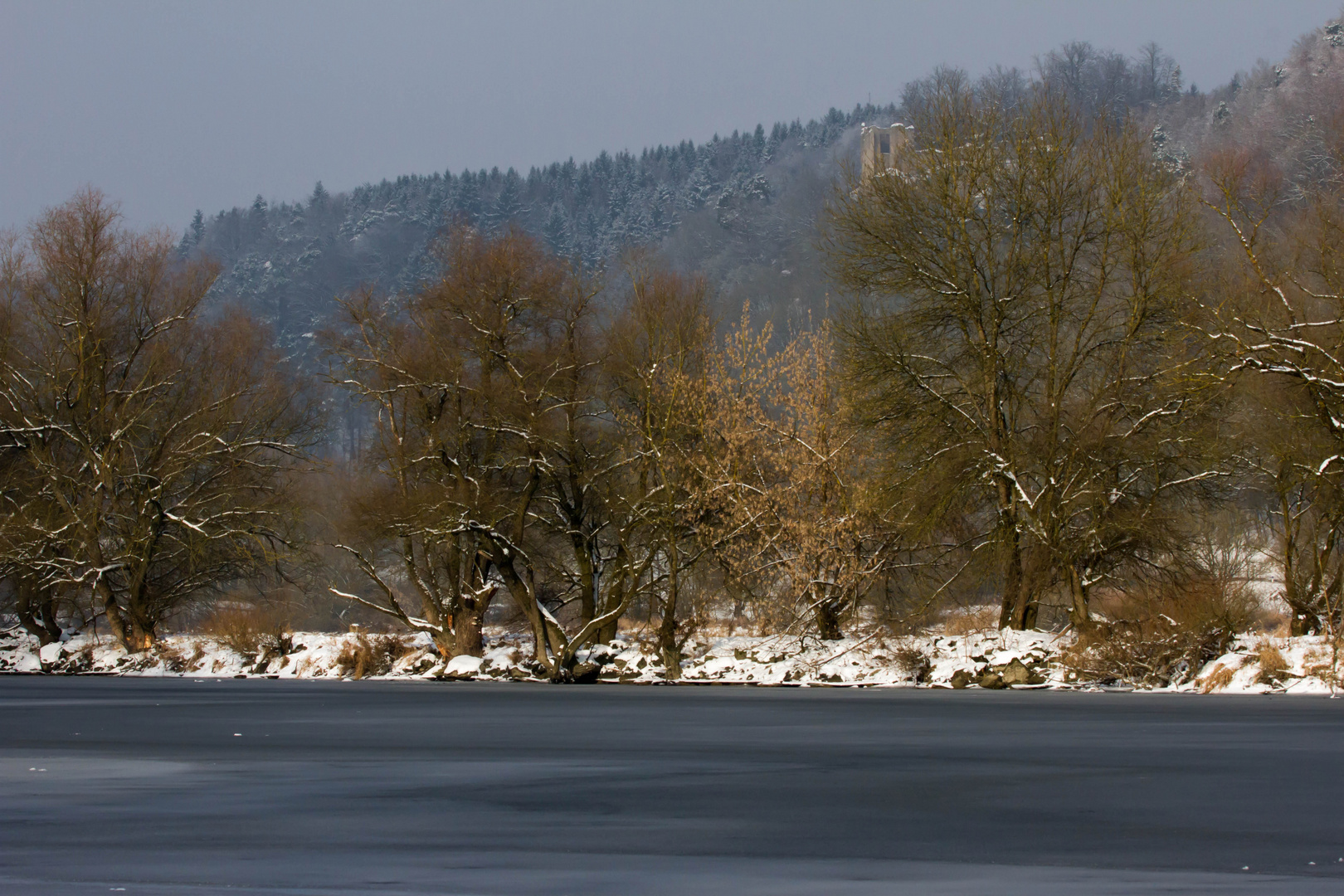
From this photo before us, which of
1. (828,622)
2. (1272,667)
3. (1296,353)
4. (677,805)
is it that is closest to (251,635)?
(828,622)

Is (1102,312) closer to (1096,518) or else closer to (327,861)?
(1096,518)

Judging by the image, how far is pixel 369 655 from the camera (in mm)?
37344

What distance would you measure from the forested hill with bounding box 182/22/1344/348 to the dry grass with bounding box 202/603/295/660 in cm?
5732

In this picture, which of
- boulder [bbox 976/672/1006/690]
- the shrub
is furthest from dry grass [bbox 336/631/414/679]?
the shrub

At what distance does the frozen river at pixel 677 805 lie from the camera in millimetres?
6199

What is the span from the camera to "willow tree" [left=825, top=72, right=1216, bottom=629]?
99.0ft

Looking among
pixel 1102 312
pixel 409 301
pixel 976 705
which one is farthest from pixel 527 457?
pixel 976 705

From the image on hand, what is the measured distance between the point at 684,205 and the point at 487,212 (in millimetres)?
20705

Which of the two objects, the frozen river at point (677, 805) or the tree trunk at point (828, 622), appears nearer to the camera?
the frozen river at point (677, 805)

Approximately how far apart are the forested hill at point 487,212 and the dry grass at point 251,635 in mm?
88564

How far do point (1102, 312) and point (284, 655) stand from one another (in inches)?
914

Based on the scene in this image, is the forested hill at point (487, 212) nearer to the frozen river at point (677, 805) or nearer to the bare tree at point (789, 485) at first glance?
the bare tree at point (789, 485)

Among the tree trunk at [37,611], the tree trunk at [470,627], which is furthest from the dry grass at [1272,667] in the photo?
the tree trunk at [37,611]

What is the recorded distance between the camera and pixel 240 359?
1748 inches
